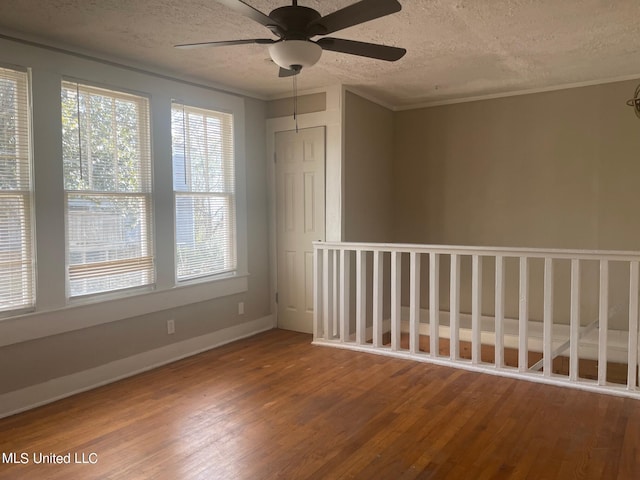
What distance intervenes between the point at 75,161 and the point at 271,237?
221 cm

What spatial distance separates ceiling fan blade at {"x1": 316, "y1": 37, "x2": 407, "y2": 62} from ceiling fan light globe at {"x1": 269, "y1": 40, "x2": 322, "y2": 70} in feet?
0.30

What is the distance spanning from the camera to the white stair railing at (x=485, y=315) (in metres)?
A: 3.44

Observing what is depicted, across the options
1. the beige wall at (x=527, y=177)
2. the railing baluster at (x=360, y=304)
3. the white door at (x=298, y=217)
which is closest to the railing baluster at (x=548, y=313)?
the beige wall at (x=527, y=177)

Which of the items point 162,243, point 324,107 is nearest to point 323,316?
point 162,243

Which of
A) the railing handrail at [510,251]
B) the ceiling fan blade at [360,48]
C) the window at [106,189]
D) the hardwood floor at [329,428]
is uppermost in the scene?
the ceiling fan blade at [360,48]

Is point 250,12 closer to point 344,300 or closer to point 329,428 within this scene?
point 329,428

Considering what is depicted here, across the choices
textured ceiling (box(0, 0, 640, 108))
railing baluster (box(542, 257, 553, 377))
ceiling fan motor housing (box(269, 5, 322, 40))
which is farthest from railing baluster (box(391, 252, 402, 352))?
ceiling fan motor housing (box(269, 5, 322, 40))

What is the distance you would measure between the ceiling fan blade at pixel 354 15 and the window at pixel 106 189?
2040mm

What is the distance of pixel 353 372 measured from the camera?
3854mm

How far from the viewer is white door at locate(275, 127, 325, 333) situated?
16.1ft

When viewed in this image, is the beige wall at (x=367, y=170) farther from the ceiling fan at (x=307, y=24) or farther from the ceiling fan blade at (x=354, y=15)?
the ceiling fan blade at (x=354, y=15)

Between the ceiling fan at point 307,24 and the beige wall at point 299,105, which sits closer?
the ceiling fan at point 307,24

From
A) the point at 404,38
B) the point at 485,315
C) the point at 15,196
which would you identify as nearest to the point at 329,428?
the point at 15,196

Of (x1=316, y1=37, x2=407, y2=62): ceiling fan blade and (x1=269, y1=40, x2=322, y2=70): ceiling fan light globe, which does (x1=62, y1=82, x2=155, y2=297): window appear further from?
(x1=316, y1=37, x2=407, y2=62): ceiling fan blade
